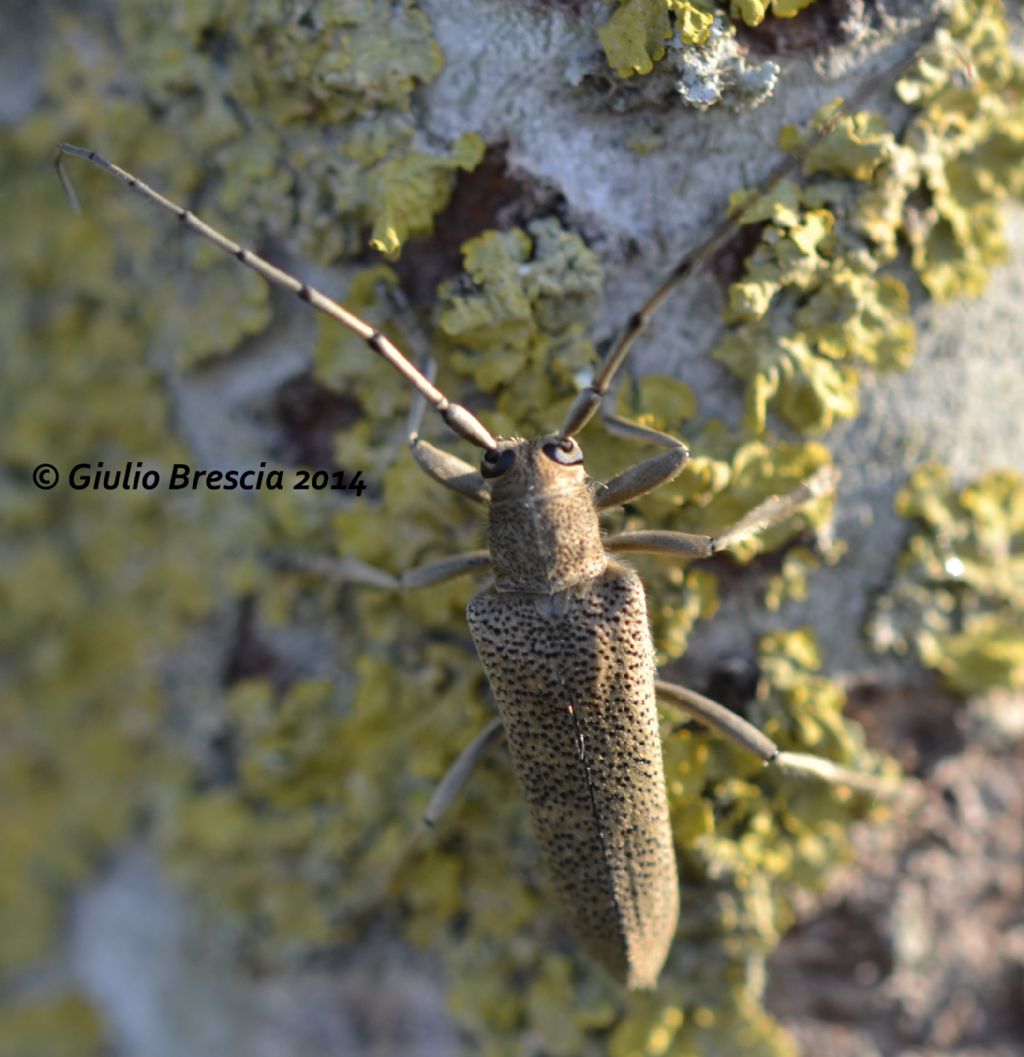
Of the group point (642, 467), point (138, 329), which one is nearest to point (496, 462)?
point (642, 467)

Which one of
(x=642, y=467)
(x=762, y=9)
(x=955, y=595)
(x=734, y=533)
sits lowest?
(x=955, y=595)

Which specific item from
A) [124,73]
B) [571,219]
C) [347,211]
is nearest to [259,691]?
[347,211]

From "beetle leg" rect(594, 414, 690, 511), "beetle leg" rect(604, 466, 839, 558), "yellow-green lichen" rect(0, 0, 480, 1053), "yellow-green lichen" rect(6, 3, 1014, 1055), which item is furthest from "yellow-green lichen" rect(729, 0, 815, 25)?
"beetle leg" rect(604, 466, 839, 558)

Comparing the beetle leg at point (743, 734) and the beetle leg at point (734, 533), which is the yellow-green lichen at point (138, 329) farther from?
the beetle leg at point (743, 734)

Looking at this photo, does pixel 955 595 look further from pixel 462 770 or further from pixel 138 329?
pixel 138 329

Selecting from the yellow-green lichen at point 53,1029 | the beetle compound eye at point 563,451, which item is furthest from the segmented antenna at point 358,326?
the yellow-green lichen at point 53,1029

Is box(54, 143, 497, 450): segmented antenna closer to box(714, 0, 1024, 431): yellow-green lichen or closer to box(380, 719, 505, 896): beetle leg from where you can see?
box(714, 0, 1024, 431): yellow-green lichen
